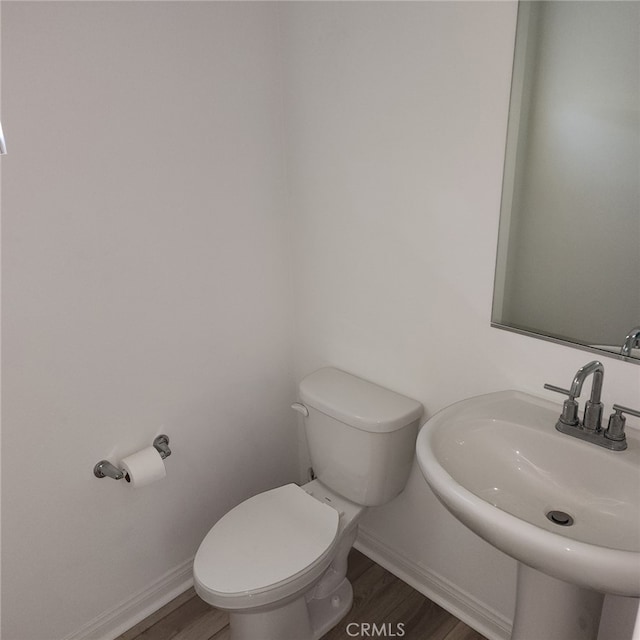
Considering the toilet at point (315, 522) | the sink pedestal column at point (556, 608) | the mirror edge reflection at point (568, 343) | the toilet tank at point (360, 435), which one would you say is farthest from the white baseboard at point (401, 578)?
the mirror edge reflection at point (568, 343)

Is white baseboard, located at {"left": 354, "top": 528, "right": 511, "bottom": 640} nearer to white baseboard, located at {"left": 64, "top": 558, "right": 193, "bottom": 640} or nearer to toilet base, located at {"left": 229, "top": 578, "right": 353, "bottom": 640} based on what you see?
toilet base, located at {"left": 229, "top": 578, "right": 353, "bottom": 640}

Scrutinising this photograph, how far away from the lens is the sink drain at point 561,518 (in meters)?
1.18

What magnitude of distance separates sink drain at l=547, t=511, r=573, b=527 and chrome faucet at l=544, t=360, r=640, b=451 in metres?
0.17

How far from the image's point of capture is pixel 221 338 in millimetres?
1826

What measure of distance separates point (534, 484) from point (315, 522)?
→ 66cm

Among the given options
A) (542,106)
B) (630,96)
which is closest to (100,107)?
(542,106)

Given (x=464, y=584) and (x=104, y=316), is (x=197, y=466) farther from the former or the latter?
(x=464, y=584)

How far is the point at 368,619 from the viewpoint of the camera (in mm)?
1793

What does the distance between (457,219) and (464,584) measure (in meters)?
1.15

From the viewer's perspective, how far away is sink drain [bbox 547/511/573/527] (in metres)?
1.18

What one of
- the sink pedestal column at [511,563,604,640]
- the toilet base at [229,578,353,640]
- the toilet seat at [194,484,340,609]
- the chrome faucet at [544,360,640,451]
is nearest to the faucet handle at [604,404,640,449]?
the chrome faucet at [544,360,640,451]

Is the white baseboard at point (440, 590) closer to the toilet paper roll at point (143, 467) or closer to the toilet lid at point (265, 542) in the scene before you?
the toilet lid at point (265, 542)

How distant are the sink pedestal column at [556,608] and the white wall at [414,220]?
21 cm

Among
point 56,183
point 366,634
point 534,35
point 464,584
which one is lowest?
point 366,634
